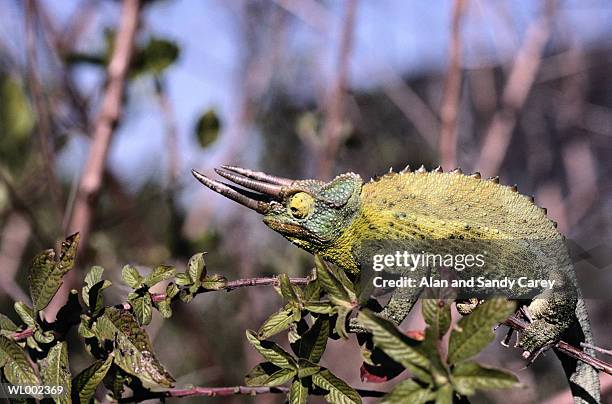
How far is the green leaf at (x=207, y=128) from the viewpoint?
152cm

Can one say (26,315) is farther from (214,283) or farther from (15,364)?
(214,283)

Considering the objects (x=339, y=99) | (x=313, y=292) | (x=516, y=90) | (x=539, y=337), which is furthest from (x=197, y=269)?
(x=516, y=90)


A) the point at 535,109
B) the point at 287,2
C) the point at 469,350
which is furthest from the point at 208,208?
the point at 535,109

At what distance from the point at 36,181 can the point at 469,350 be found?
65.5 inches

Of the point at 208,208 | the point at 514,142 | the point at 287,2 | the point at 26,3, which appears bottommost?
the point at 208,208

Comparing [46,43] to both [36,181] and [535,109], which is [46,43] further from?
[535,109]

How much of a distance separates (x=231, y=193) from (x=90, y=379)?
0.32 m

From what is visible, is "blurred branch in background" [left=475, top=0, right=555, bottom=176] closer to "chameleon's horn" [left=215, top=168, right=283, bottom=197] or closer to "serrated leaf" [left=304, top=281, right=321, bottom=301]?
"chameleon's horn" [left=215, top=168, right=283, bottom=197]

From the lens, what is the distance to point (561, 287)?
37.5 inches

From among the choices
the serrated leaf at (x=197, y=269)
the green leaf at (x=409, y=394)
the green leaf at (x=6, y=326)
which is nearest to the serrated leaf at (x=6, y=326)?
the green leaf at (x=6, y=326)

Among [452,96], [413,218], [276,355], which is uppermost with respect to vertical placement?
[452,96]

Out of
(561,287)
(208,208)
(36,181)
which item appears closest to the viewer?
(561,287)

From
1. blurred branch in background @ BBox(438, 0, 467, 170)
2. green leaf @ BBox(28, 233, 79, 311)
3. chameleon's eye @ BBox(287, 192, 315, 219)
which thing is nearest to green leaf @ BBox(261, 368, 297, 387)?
green leaf @ BBox(28, 233, 79, 311)

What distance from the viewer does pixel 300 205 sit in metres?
1.01
